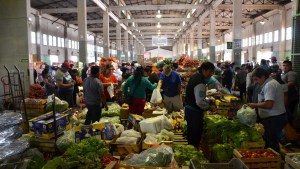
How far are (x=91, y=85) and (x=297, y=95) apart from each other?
16.9 feet

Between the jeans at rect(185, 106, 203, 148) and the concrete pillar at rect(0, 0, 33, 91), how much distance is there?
6.39 m

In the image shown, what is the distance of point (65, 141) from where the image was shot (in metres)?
Result: 4.81

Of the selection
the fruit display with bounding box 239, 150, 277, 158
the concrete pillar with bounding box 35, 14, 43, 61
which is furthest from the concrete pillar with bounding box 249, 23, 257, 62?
the fruit display with bounding box 239, 150, 277, 158

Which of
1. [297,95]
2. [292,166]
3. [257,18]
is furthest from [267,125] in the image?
[257,18]

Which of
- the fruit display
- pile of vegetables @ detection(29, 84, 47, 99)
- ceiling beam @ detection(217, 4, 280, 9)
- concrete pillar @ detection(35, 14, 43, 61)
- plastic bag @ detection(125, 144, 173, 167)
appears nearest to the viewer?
plastic bag @ detection(125, 144, 173, 167)

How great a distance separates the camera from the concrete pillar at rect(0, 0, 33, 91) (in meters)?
9.46

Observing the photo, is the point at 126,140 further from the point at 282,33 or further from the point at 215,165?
the point at 282,33

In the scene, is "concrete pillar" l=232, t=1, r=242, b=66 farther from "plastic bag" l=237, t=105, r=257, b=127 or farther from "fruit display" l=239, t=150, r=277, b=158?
"fruit display" l=239, t=150, r=277, b=158

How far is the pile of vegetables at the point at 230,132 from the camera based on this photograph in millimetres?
4922

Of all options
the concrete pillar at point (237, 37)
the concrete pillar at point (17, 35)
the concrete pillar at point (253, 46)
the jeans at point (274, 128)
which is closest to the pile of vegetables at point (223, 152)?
the jeans at point (274, 128)

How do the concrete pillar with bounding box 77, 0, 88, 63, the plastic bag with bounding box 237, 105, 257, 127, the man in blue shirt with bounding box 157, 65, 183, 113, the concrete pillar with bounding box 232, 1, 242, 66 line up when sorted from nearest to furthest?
the plastic bag with bounding box 237, 105, 257, 127 → the man in blue shirt with bounding box 157, 65, 183, 113 → the concrete pillar with bounding box 232, 1, 242, 66 → the concrete pillar with bounding box 77, 0, 88, 63

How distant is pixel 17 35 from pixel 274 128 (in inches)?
329

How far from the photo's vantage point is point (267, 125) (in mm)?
5039

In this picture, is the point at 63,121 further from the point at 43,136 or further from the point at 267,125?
the point at 267,125
